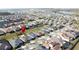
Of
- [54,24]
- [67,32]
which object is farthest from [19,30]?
[67,32]

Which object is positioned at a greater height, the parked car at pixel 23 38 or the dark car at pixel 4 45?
the parked car at pixel 23 38

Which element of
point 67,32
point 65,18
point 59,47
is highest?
point 65,18

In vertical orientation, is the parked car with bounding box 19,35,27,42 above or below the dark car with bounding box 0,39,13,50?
above

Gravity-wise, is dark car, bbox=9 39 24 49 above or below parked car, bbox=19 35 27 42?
below

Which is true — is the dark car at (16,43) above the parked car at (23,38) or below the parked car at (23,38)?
below

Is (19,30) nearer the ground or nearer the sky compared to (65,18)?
nearer the ground

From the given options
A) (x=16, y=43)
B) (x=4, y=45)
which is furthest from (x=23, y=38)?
(x=4, y=45)

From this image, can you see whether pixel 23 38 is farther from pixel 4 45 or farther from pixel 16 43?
pixel 4 45
